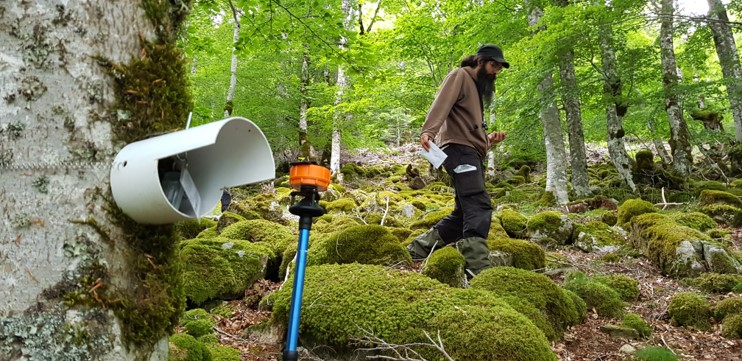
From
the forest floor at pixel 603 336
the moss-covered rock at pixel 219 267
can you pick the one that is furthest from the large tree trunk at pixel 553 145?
Result: the moss-covered rock at pixel 219 267

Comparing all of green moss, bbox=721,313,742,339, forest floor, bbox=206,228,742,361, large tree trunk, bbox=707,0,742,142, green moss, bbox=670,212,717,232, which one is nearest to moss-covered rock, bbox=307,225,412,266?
forest floor, bbox=206,228,742,361

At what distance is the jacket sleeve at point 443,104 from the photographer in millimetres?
4031

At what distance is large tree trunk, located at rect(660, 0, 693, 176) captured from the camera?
10.8 meters

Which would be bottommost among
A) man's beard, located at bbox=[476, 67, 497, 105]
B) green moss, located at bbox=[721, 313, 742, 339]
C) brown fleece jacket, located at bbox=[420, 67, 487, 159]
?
green moss, located at bbox=[721, 313, 742, 339]

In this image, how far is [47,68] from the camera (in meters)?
1.22

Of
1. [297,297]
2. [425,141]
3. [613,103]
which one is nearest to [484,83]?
[425,141]

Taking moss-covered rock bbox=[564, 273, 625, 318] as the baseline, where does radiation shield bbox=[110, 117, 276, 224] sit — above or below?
above


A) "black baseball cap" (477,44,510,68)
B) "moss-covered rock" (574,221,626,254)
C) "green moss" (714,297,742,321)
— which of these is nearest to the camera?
"green moss" (714,297,742,321)

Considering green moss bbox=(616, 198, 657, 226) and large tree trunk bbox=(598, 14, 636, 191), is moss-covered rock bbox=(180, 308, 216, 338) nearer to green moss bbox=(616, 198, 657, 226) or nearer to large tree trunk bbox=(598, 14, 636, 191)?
green moss bbox=(616, 198, 657, 226)

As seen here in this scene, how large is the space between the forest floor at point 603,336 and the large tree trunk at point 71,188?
1587 mm

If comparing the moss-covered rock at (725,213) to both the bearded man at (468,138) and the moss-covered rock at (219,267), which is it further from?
the moss-covered rock at (219,267)

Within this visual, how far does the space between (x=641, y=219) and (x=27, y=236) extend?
652cm

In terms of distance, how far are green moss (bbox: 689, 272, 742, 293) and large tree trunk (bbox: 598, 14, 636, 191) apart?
20.4 feet

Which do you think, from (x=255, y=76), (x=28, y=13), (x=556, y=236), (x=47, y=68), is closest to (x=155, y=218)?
(x=47, y=68)
